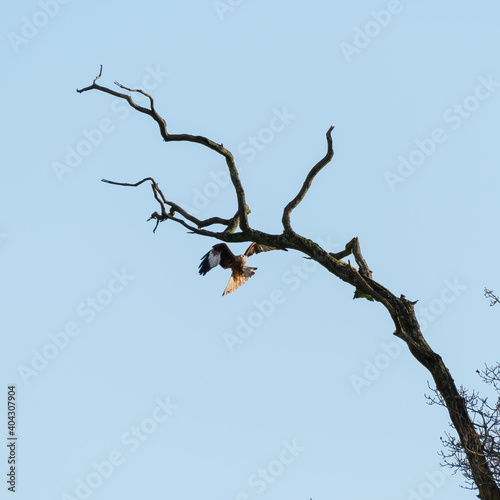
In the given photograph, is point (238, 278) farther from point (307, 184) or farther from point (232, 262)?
point (307, 184)

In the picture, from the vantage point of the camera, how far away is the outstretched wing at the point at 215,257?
10398 millimetres

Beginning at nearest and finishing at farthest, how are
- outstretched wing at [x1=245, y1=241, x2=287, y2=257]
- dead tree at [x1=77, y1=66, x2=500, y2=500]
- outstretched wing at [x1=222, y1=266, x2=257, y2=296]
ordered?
1. dead tree at [x1=77, y1=66, x2=500, y2=500]
2. outstretched wing at [x1=245, y1=241, x2=287, y2=257]
3. outstretched wing at [x1=222, y1=266, x2=257, y2=296]

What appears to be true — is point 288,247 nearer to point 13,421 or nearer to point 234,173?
point 234,173

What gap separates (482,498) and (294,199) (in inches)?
135

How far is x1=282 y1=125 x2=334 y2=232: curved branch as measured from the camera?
9.54 meters

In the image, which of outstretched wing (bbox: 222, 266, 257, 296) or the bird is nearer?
the bird

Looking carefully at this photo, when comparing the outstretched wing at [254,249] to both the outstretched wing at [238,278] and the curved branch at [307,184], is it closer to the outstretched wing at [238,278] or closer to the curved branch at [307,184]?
the outstretched wing at [238,278]

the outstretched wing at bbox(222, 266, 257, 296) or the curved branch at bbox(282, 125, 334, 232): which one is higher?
the curved branch at bbox(282, 125, 334, 232)

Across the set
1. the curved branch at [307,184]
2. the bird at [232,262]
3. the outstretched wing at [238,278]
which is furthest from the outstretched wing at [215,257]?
the curved branch at [307,184]

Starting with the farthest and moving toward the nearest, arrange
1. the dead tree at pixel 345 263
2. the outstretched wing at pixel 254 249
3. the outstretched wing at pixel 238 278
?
1. the outstretched wing at pixel 238 278
2. the outstretched wing at pixel 254 249
3. the dead tree at pixel 345 263

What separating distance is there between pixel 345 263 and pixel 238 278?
182cm

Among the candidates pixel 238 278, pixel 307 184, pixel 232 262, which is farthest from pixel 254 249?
pixel 307 184

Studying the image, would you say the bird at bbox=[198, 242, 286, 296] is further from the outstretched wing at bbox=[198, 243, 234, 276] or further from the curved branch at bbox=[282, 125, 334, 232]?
the curved branch at bbox=[282, 125, 334, 232]

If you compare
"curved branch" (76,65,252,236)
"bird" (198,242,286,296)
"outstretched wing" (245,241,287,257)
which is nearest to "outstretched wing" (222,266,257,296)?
"bird" (198,242,286,296)
